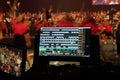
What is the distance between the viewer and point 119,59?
3287 mm

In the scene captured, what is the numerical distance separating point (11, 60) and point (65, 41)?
0.50m

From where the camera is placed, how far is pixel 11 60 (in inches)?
87.7

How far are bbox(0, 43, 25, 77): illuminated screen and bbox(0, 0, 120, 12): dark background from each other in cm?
148

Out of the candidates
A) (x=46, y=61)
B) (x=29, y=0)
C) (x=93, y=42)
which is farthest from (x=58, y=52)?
(x=29, y=0)

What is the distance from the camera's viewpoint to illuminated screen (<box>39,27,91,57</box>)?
8.01ft

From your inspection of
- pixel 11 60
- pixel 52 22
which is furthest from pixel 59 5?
pixel 11 60

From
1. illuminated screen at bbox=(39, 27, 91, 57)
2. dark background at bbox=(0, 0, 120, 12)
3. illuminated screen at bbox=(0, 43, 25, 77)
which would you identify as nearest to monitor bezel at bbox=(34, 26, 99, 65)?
illuminated screen at bbox=(39, 27, 91, 57)

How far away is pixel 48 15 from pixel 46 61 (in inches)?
51.3

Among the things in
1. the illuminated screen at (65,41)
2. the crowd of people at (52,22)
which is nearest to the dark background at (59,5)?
the crowd of people at (52,22)

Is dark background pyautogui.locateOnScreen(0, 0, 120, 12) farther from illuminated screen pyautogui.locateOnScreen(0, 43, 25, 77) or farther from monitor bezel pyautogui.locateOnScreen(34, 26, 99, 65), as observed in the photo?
illuminated screen pyautogui.locateOnScreen(0, 43, 25, 77)

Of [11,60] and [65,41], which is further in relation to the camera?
[65,41]

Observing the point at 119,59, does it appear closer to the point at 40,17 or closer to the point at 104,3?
the point at 104,3

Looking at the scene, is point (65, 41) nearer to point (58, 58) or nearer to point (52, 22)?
point (58, 58)

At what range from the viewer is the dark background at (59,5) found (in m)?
3.58
